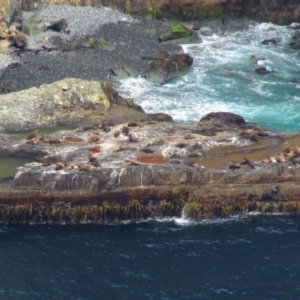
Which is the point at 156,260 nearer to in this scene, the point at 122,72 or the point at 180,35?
the point at 122,72

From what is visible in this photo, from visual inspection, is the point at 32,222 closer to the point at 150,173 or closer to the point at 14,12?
the point at 150,173

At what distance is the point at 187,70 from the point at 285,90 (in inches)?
390

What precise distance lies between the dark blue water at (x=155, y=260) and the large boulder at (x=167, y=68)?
26142 mm

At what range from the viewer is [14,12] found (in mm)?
83438

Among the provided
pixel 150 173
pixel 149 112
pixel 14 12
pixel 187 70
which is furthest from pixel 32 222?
pixel 14 12

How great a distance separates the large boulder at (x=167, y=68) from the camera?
2963 inches

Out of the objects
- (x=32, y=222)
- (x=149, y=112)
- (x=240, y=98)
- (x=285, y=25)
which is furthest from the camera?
(x=285, y=25)

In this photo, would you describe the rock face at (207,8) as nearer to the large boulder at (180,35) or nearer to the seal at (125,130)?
the large boulder at (180,35)

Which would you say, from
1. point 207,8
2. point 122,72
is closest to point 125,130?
point 122,72

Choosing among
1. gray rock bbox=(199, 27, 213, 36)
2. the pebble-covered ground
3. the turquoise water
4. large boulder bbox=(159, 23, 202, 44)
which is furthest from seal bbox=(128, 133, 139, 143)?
gray rock bbox=(199, 27, 213, 36)

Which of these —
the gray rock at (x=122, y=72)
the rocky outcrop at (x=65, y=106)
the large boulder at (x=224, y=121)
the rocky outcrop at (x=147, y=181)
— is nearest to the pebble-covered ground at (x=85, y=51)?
the gray rock at (x=122, y=72)

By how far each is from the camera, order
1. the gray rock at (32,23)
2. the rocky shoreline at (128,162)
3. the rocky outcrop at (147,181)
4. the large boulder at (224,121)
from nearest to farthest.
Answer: the rocky outcrop at (147,181) → the rocky shoreline at (128,162) → the large boulder at (224,121) → the gray rock at (32,23)

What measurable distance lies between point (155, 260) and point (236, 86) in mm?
32086

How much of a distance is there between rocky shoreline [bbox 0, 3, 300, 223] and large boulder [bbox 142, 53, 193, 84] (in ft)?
23.6
